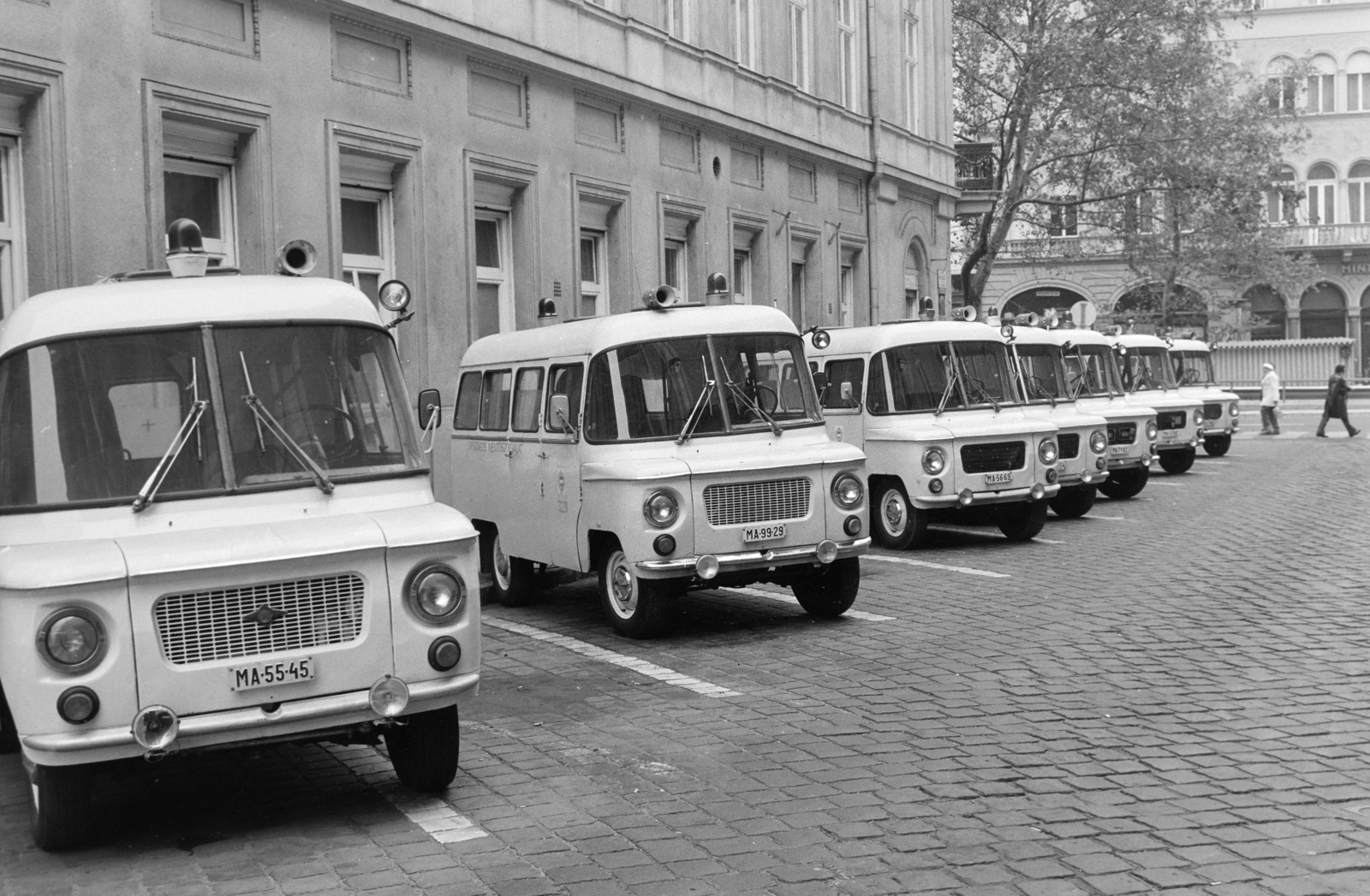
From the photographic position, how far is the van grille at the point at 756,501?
10656mm

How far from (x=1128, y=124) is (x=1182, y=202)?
297 cm

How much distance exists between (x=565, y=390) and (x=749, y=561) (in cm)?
207

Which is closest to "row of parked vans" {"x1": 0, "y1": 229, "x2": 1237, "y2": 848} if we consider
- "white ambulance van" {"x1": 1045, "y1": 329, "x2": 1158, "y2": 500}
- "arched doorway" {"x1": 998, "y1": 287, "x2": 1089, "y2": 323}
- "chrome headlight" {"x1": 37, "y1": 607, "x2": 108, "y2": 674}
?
"chrome headlight" {"x1": 37, "y1": 607, "x2": 108, "y2": 674}

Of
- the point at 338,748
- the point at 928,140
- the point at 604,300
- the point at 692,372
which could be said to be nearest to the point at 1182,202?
the point at 928,140

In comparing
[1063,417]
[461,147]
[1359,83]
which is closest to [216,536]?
[461,147]

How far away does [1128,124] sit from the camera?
39.2 metres

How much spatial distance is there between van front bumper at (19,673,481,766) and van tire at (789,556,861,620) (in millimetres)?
5235

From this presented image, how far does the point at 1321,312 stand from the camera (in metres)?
66.4

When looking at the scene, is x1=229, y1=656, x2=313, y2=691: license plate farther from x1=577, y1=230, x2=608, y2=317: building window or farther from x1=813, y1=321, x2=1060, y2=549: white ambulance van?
x1=577, y1=230, x2=608, y2=317: building window

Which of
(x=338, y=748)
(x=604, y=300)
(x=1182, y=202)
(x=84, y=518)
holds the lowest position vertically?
(x=338, y=748)

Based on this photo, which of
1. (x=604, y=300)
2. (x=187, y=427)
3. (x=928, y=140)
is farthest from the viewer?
(x=928, y=140)

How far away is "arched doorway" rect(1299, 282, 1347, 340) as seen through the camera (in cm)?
6619

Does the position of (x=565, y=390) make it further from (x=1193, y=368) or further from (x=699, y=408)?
(x=1193, y=368)

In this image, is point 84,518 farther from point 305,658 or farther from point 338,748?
point 338,748
